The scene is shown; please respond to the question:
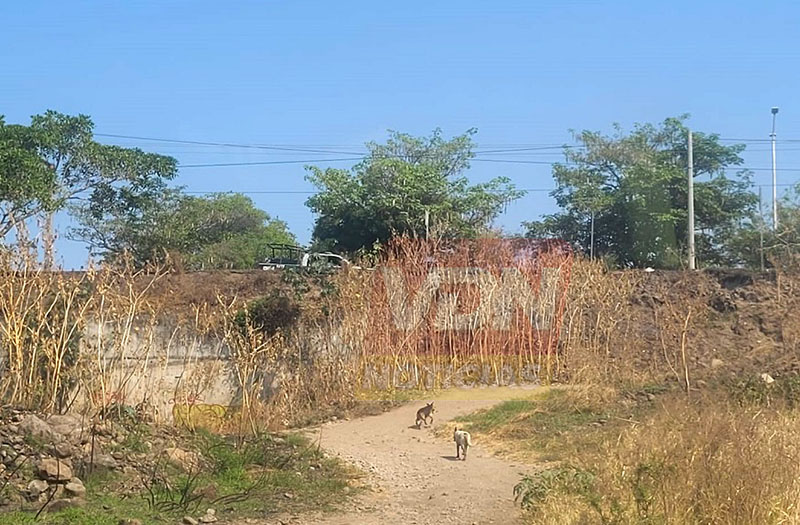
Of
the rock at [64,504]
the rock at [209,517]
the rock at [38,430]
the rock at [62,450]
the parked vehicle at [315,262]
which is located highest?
the parked vehicle at [315,262]

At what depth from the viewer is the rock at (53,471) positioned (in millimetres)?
6547

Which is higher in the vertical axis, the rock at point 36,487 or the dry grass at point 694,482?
the dry grass at point 694,482

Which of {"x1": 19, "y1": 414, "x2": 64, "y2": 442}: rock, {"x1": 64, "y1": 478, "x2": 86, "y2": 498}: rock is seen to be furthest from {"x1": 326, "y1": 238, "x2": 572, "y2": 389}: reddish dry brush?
{"x1": 64, "y1": 478, "x2": 86, "y2": 498}: rock

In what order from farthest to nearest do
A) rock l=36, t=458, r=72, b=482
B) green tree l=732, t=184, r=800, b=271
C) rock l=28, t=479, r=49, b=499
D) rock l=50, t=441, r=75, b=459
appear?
green tree l=732, t=184, r=800, b=271, rock l=50, t=441, r=75, b=459, rock l=36, t=458, r=72, b=482, rock l=28, t=479, r=49, b=499

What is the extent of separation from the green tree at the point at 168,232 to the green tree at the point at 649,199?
866 centimetres

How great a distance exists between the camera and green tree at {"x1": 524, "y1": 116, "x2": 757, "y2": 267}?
73.8 feet

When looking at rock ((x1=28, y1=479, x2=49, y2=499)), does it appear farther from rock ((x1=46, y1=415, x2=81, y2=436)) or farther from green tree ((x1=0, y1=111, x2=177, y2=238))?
green tree ((x1=0, y1=111, x2=177, y2=238))

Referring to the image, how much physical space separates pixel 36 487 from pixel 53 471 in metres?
0.18

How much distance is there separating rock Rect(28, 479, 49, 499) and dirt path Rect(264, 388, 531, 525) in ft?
5.99

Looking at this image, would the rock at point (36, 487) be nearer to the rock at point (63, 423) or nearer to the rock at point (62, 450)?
the rock at point (62, 450)

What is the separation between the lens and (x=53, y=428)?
8.02 meters

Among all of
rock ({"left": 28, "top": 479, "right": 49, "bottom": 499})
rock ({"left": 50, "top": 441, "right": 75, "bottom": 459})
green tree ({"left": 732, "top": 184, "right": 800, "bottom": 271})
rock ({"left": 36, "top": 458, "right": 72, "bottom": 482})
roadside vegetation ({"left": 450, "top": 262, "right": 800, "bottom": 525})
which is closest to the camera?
roadside vegetation ({"left": 450, "top": 262, "right": 800, "bottom": 525})

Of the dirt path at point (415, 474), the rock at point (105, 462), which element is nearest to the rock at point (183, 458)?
the rock at point (105, 462)

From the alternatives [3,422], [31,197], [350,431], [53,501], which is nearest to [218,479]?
[53,501]
